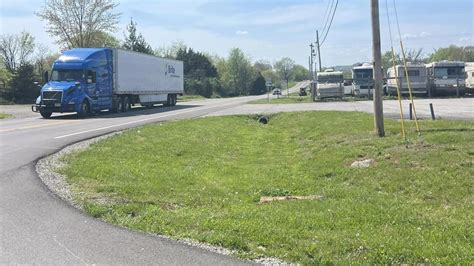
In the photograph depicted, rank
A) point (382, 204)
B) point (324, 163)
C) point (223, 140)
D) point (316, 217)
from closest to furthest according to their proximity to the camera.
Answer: point (316, 217) < point (382, 204) < point (324, 163) < point (223, 140)

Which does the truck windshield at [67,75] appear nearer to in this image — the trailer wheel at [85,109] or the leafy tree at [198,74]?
the trailer wheel at [85,109]

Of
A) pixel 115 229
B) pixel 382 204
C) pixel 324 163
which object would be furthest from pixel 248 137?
pixel 115 229

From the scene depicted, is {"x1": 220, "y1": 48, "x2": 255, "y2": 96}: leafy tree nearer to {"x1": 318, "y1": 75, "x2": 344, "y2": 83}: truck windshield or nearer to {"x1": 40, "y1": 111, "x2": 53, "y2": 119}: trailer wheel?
{"x1": 318, "y1": 75, "x2": 344, "y2": 83}: truck windshield

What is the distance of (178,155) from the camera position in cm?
1367

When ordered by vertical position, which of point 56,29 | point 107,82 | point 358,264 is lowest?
point 358,264

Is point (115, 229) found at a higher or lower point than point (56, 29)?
lower

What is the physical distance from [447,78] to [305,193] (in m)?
36.4

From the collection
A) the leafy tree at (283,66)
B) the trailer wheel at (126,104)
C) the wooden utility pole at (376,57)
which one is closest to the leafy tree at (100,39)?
the trailer wheel at (126,104)

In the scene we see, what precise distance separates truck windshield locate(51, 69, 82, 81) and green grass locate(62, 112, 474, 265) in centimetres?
1439

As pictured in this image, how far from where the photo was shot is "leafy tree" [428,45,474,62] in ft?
336

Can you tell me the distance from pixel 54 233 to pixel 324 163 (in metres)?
7.19

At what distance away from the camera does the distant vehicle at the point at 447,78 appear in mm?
40875

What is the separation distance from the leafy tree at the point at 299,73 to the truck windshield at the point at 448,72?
490 ft

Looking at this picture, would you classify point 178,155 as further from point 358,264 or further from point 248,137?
point 358,264
